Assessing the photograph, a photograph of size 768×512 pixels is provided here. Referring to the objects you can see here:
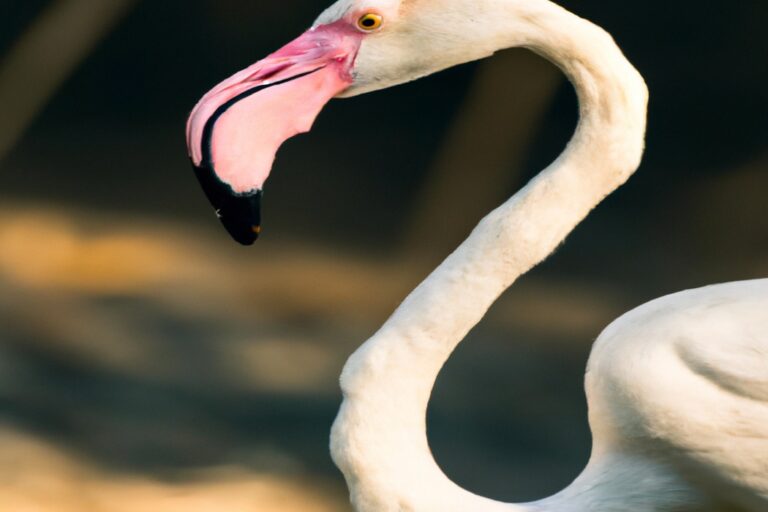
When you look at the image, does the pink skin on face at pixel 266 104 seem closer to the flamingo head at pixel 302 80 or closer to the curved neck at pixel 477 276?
the flamingo head at pixel 302 80

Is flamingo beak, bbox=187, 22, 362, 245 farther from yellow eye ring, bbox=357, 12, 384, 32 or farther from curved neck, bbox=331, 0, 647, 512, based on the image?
curved neck, bbox=331, 0, 647, 512

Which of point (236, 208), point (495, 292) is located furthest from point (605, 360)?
point (236, 208)

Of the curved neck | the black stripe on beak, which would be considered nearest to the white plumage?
the curved neck

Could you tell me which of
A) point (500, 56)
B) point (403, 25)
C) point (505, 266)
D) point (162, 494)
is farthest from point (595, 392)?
point (500, 56)

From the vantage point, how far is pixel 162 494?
3.70m

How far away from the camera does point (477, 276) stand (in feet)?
6.47

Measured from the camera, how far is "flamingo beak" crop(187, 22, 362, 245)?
1.91 meters

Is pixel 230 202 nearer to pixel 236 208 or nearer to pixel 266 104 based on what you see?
pixel 236 208

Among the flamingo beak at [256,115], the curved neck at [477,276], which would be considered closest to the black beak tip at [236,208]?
the flamingo beak at [256,115]

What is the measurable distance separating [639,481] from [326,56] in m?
0.72

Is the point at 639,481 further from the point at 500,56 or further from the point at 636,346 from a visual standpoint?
the point at 500,56

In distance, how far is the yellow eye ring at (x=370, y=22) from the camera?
1.97 metres

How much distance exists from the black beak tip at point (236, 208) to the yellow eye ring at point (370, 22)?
0.88 ft

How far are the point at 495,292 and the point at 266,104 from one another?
0.39 metres
